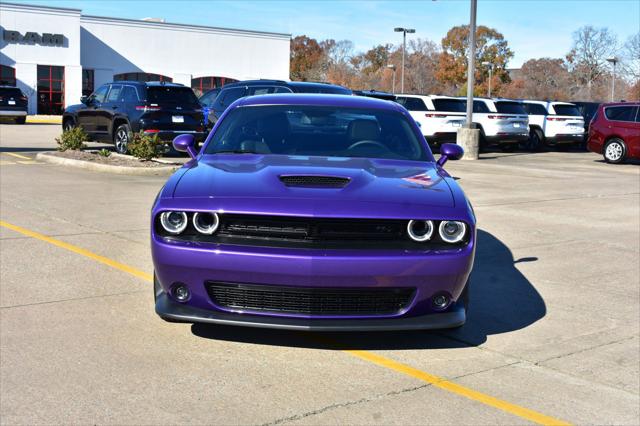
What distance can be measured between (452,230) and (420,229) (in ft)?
0.64

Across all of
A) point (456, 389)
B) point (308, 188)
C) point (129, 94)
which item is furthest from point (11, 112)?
point (456, 389)

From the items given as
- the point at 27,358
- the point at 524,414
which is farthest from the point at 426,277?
the point at 27,358

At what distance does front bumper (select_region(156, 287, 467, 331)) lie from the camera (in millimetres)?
4555

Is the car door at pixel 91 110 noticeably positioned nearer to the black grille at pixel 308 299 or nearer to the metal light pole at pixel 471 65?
the metal light pole at pixel 471 65

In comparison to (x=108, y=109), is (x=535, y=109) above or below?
above

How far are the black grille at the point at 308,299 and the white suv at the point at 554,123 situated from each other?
24104 mm

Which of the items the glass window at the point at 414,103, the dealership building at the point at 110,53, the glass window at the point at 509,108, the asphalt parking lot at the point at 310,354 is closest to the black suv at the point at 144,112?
the glass window at the point at 414,103

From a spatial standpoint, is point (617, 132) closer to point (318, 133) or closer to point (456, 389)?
point (318, 133)

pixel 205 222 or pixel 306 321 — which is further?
pixel 205 222

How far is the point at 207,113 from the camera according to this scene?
66.9 feet

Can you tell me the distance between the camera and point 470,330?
18.2ft

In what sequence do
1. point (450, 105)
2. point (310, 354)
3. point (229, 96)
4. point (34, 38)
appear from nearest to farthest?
point (310, 354)
point (229, 96)
point (450, 105)
point (34, 38)

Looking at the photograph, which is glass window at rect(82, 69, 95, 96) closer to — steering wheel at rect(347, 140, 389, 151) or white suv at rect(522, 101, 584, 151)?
white suv at rect(522, 101, 584, 151)

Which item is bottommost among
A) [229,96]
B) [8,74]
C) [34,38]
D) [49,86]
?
[229,96]
